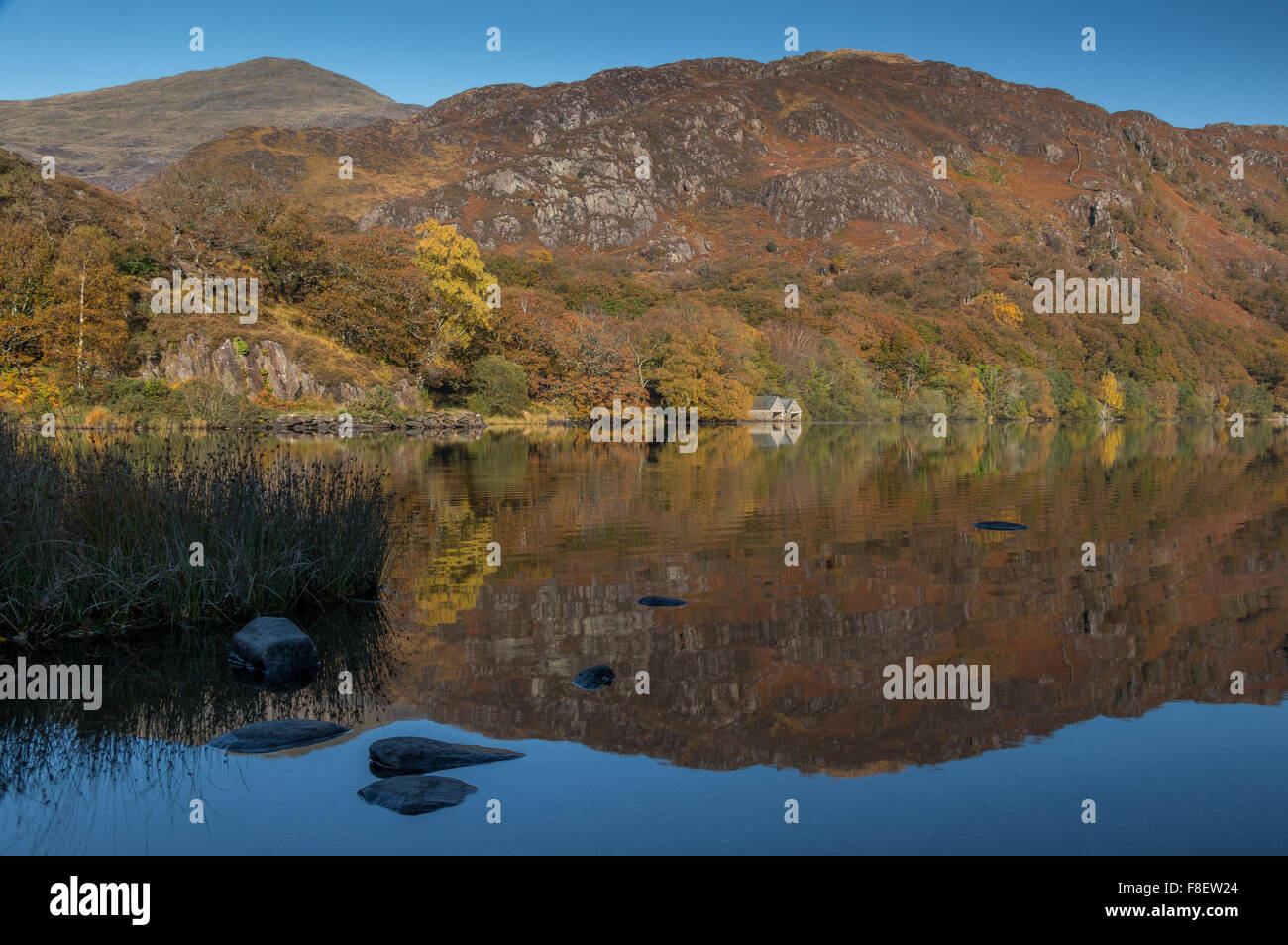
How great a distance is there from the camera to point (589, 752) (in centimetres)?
696

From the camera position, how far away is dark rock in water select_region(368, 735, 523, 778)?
259 inches

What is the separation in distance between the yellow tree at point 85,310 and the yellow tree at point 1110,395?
365 ft

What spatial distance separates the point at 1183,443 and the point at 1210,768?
178 feet

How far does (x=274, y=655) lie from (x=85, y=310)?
51592 mm

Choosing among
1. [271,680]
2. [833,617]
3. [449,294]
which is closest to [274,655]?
[271,680]

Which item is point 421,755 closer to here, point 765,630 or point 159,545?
point 765,630

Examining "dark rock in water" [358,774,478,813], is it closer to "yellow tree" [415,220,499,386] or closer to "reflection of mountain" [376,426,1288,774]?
"reflection of mountain" [376,426,1288,774]

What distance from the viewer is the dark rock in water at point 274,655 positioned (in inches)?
345

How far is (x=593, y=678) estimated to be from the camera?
28.1 ft

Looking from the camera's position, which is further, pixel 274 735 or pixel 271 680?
pixel 271 680

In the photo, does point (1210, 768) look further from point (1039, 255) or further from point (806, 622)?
point (1039, 255)

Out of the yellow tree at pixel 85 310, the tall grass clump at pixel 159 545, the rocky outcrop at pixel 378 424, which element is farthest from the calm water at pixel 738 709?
the yellow tree at pixel 85 310

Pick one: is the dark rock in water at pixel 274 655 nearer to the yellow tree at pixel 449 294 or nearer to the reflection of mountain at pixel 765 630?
the reflection of mountain at pixel 765 630
